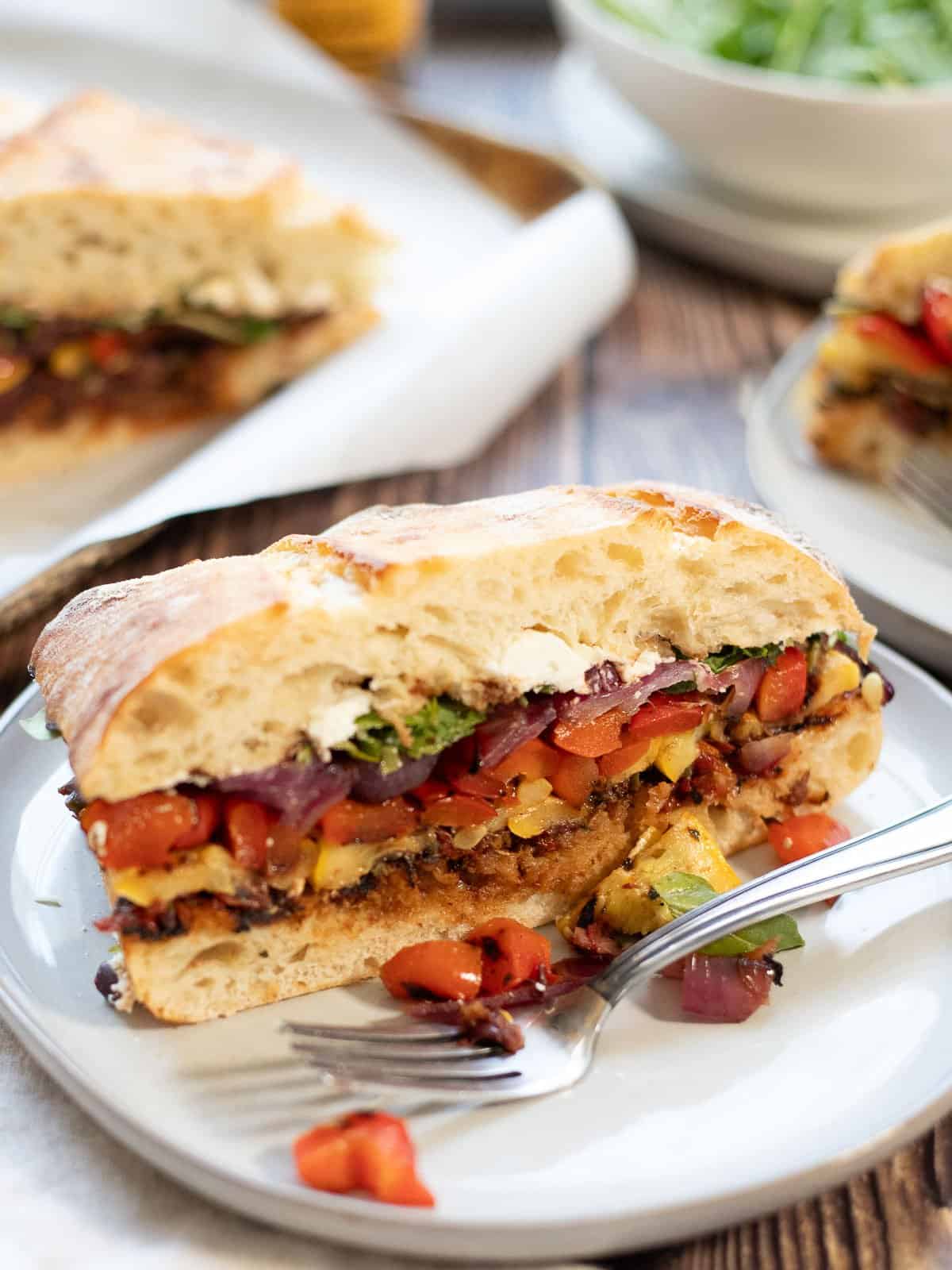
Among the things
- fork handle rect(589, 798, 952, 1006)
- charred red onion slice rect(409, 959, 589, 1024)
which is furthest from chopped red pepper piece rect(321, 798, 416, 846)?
fork handle rect(589, 798, 952, 1006)

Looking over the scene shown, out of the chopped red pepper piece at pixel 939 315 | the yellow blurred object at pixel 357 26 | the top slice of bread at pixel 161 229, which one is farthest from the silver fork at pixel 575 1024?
the yellow blurred object at pixel 357 26

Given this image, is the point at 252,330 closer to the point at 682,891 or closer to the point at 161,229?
the point at 161,229

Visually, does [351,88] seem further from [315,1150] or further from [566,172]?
[315,1150]

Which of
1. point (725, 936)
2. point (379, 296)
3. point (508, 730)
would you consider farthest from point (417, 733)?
point (379, 296)

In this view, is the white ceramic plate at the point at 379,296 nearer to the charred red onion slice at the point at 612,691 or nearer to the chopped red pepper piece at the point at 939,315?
the chopped red pepper piece at the point at 939,315

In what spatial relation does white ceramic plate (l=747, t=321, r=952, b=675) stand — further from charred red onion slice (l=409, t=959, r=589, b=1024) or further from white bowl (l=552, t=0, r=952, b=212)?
charred red onion slice (l=409, t=959, r=589, b=1024)

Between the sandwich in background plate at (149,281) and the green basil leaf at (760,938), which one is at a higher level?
the green basil leaf at (760,938)
